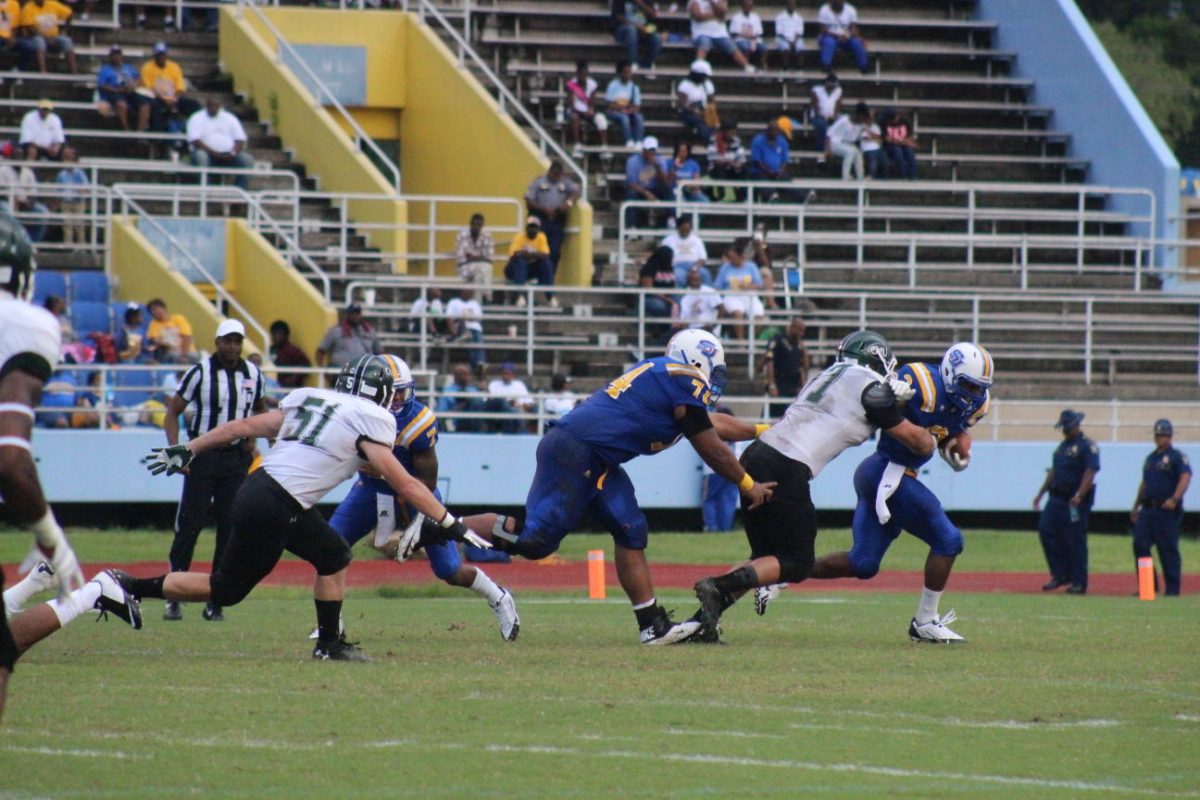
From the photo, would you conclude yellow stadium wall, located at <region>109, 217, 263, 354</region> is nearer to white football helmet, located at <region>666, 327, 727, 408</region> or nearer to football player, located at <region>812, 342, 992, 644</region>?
football player, located at <region>812, 342, 992, 644</region>

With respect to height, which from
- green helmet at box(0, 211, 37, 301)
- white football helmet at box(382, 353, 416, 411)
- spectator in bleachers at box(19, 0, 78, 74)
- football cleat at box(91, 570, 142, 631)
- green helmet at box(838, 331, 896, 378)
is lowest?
football cleat at box(91, 570, 142, 631)

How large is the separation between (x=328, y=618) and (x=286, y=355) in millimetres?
12191

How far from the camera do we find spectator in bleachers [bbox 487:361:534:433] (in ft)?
70.8

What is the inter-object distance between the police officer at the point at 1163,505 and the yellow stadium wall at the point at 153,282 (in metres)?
9.71

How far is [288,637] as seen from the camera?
10781 mm

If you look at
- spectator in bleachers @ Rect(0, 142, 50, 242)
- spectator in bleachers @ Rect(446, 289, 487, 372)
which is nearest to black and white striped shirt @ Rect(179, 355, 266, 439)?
spectator in bleachers @ Rect(446, 289, 487, 372)

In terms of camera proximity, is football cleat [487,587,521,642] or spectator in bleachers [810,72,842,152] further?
spectator in bleachers [810,72,842,152]

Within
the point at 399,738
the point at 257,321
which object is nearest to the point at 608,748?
the point at 399,738

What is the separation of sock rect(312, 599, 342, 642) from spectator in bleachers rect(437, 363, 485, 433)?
1140 cm

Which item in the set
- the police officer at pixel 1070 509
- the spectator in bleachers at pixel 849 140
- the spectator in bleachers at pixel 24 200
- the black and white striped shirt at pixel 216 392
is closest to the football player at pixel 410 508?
the black and white striped shirt at pixel 216 392

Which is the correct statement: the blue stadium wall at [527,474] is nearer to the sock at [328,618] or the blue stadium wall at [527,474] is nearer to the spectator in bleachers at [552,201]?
the spectator in bleachers at [552,201]

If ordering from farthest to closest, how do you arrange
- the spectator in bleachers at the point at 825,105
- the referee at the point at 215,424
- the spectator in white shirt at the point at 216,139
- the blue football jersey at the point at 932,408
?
the spectator in bleachers at the point at 825,105 → the spectator in white shirt at the point at 216,139 → the referee at the point at 215,424 → the blue football jersey at the point at 932,408

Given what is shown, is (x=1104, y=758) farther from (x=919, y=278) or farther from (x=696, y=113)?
(x=696, y=113)

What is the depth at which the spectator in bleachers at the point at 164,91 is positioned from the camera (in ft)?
82.3
